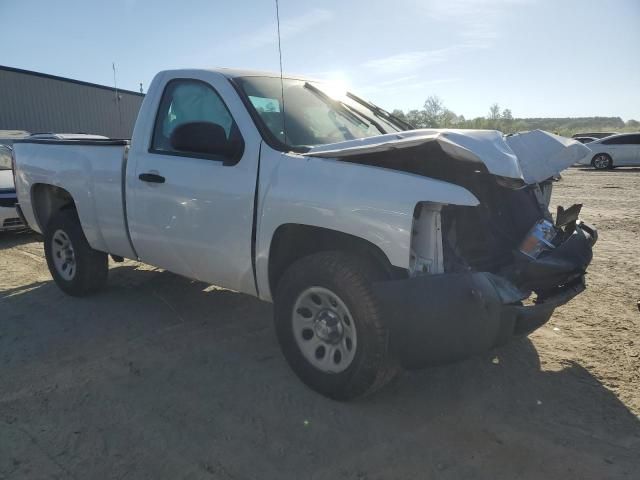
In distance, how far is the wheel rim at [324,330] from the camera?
3.07 m

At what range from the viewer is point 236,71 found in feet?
13.3

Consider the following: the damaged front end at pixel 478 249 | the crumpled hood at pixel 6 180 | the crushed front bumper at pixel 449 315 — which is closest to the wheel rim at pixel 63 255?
the damaged front end at pixel 478 249

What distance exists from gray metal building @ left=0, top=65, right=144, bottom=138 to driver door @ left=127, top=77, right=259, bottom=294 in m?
19.1

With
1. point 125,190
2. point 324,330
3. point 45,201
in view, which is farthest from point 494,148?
point 45,201

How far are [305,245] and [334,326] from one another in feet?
1.97

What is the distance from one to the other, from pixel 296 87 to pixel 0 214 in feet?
20.8

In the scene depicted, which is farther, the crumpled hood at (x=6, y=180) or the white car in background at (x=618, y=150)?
the white car in background at (x=618, y=150)

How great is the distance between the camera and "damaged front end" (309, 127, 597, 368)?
104 inches

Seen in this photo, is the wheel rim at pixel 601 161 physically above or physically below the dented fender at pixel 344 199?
below

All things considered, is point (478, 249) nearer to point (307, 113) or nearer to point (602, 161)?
point (307, 113)

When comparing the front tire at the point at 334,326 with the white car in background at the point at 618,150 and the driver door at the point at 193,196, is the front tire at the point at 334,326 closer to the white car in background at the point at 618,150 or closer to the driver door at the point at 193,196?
the driver door at the point at 193,196

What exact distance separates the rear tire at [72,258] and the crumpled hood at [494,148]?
2.90 metres

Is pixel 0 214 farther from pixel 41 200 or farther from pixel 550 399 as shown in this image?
pixel 550 399

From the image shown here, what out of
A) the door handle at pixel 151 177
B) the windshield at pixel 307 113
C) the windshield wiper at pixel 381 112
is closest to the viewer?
the windshield at pixel 307 113
